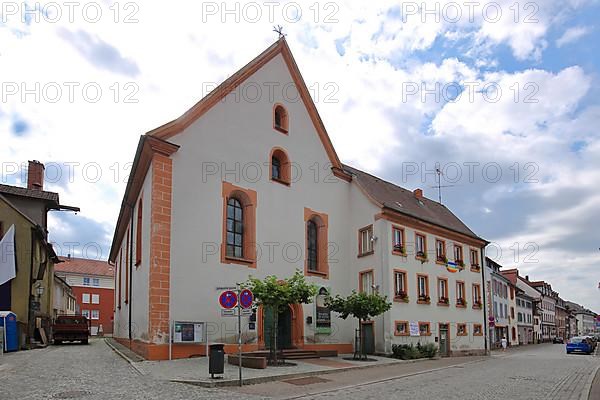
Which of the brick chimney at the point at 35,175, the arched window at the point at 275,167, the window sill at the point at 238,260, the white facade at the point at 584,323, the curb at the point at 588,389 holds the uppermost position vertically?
the brick chimney at the point at 35,175

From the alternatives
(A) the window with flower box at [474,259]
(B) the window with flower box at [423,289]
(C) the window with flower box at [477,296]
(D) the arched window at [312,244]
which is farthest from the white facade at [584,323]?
(D) the arched window at [312,244]

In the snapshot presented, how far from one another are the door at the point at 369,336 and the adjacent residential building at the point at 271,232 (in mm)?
67

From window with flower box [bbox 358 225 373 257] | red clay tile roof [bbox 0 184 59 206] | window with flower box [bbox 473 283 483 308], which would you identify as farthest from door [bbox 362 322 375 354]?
red clay tile roof [bbox 0 184 59 206]

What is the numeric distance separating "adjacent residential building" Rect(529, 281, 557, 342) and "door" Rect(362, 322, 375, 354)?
76.5 meters

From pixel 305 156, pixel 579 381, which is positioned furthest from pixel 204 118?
pixel 579 381

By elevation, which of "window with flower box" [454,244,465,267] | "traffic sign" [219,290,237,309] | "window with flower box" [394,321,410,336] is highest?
"window with flower box" [454,244,465,267]

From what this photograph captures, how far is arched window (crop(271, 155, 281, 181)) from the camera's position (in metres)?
27.4

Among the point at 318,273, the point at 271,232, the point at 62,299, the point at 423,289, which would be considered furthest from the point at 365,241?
the point at 62,299

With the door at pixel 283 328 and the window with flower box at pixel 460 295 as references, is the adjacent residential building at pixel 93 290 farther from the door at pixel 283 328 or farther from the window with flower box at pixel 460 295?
the door at pixel 283 328

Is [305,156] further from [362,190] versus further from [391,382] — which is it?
[391,382]

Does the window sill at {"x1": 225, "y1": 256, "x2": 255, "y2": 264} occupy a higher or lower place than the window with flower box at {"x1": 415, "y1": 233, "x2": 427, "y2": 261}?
lower

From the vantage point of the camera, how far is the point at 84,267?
77875 millimetres

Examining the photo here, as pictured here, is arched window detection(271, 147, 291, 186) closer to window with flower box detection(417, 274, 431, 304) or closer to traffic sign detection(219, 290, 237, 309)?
window with flower box detection(417, 274, 431, 304)

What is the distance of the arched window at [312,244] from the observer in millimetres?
29141
